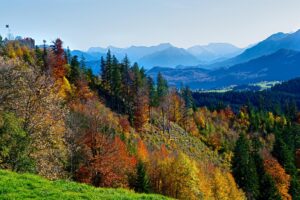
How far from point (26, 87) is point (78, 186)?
1401 cm

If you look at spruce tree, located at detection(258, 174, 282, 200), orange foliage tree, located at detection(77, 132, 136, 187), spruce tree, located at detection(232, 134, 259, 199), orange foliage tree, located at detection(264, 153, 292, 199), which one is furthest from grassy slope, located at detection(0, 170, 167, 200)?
orange foliage tree, located at detection(264, 153, 292, 199)

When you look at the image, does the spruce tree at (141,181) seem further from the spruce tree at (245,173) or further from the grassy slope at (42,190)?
the grassy slope at (42,190)

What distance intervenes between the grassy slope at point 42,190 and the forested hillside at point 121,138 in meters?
8.88

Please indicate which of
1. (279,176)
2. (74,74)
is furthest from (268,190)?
(74,74)

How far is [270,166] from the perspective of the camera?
9281cm

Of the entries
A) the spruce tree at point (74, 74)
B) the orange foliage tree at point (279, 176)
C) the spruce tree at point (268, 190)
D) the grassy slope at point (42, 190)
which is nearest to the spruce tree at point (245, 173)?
the spruce tree at point (268, 190)

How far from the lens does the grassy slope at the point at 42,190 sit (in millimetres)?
19797

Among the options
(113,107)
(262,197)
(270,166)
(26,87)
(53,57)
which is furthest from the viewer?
(113,107)

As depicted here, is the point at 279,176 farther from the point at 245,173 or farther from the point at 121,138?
the point at 121,138

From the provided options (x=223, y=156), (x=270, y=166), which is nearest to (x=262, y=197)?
(x=270, y=166)

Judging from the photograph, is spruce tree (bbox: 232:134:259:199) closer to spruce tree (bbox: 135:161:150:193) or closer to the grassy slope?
spruce tree (bbox: 135:161:150:193)

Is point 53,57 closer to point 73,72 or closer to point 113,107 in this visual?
point 73,72

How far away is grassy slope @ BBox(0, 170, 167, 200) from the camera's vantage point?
65.0 feet

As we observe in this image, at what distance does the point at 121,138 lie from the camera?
7794 centimetres
